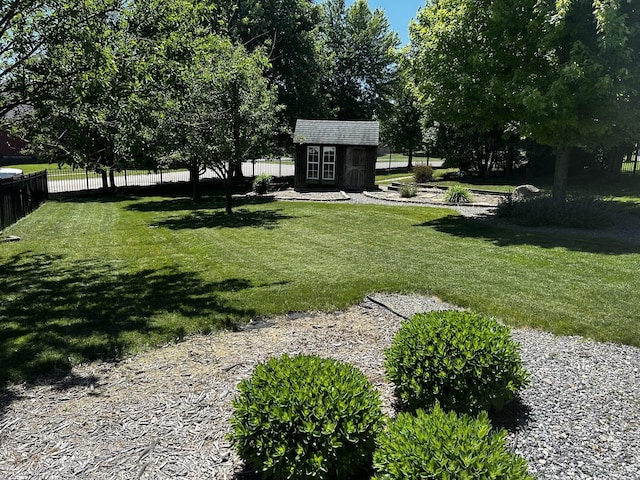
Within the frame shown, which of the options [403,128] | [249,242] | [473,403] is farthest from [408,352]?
[403,128]

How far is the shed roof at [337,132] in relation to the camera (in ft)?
83.7

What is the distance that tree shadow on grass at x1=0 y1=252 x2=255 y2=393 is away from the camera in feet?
16.2

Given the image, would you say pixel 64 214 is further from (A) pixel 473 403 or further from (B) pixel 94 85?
(A) pixel 473 403

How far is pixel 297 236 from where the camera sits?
12.1m

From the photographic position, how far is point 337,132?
85.3ft

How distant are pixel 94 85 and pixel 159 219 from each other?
9.80 meters

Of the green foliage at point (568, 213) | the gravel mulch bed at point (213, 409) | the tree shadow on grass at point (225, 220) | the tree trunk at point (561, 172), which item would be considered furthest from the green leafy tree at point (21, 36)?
the tree trunk at point (561, 172)

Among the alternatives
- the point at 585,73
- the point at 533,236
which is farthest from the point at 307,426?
the point at 585,73

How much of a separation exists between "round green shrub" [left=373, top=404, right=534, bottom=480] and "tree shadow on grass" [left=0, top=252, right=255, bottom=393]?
11.2 ft

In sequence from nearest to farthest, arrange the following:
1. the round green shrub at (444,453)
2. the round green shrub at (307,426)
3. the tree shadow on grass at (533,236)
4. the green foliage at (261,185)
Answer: the round green shrub at (444,453) → the round green shrub at (307,426) → the tree shadow on grass at (533,236) → the green foliage at (261,185)

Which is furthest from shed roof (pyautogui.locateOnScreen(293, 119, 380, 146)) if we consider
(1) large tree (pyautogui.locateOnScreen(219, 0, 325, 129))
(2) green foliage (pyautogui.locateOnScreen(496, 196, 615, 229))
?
(2) green foliage (pyautogui.locateOnScreen(496, 196, 615, 229))

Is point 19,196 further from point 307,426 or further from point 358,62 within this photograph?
point 358,62

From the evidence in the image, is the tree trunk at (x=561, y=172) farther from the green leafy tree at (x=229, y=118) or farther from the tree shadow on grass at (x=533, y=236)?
the green leafy tree at (x=229, y=118)

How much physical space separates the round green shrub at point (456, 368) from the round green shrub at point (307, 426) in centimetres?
58
